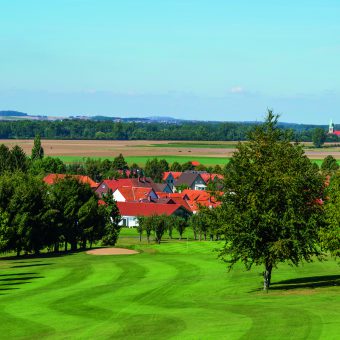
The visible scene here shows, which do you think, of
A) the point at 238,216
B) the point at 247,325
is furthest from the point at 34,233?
the point at 247,325

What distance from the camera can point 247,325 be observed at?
1315 inches

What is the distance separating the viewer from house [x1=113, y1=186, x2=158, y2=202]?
16531 cm

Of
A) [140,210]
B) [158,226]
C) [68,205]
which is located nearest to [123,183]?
[140,210]

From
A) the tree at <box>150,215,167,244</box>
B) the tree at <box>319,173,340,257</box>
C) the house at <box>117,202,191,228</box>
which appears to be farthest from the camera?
the house at <box>117,202,191,228</box>

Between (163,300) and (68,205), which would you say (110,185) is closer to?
(68,205)

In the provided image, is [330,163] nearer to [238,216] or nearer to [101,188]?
[101,188]

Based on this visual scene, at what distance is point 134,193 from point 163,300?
400 ft

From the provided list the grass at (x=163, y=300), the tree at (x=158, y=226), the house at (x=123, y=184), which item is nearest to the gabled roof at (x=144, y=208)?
the house at (x=123, y=184)

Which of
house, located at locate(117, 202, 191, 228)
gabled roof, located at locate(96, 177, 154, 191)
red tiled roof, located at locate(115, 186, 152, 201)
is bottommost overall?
house, located at locate(117, 202, 191, 228)

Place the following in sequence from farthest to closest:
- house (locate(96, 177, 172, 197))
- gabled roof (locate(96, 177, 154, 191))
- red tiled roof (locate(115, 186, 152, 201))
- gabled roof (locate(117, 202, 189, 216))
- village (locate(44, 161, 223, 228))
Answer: house (locate(96, 177, 172, 197)), gabled roof (locate(96, 177, 154, 191)), red tiled roof (locate(115, 186, 152, 201)), village (locate(44, 161, 223, 228)), gabled roof (locate(117, 202, 189, 216))

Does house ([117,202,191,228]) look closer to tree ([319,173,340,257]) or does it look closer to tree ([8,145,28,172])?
tree ([8,145,28,172])

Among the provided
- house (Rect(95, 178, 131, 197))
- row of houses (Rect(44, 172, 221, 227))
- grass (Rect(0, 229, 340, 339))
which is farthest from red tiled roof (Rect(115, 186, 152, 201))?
grass (Rect(0, 229, 340, 339))

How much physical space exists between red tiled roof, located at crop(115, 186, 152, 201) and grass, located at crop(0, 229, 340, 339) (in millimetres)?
91992

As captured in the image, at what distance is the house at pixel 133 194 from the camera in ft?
542
